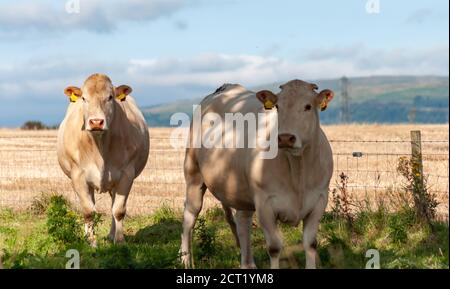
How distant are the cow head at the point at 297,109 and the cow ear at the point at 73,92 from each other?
3.63m

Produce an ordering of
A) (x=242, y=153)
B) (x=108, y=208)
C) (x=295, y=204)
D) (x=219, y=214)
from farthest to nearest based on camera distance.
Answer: (x=108, y=208) < (x=219, y=214) < (x=242, y=153) < (x=295, y=204)

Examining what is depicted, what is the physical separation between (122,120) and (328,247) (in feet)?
12.7

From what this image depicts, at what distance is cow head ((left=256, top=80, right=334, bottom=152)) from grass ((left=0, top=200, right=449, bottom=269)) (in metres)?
1.59

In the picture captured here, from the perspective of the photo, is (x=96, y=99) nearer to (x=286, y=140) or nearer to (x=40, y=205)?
(x=40, y=205)

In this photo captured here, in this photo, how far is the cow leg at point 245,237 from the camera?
8.70 m

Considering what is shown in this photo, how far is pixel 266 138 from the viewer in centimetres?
810

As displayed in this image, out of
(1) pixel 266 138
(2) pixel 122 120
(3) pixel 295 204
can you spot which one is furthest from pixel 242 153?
(2) pixel 122 120

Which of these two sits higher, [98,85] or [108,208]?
[98,85]

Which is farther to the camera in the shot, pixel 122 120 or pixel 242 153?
pixel 122 120

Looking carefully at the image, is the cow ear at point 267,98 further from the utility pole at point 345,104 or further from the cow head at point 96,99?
the utility pole at point 345,104

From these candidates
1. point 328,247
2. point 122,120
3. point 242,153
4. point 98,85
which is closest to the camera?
point 242,153

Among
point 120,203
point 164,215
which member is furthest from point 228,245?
point 164,215
